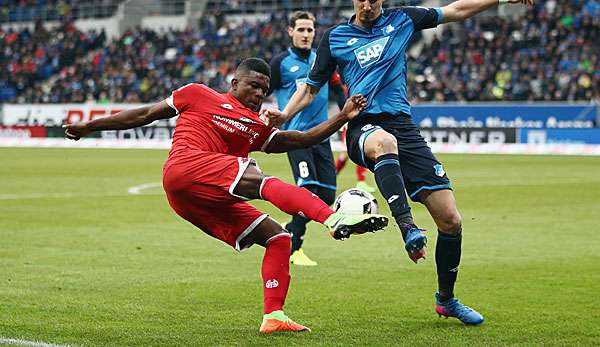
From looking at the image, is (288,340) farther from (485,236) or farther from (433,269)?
(485,236)

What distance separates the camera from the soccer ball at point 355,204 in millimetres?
6242

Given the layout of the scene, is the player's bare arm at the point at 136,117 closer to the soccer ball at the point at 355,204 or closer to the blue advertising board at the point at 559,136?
the soccer ball at the point at 355,204

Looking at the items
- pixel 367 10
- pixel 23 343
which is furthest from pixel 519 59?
pixel 23 343

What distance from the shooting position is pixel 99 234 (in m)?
13.5

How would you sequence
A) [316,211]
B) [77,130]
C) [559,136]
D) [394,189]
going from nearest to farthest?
[316,211], [394,189], [77,130], [559,136]

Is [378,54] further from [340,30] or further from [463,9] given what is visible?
[463,9]

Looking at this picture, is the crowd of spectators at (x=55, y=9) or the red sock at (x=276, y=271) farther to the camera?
the crowd of spectators at (x=55, y=9)

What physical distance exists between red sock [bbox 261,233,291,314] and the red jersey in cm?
69

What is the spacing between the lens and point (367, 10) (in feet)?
25.5

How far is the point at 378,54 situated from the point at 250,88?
124cm

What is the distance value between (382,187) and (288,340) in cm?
123

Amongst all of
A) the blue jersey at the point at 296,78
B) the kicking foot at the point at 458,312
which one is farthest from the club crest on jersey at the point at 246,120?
the blue jersey at the point at 296,78

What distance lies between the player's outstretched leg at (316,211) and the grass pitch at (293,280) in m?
0.90

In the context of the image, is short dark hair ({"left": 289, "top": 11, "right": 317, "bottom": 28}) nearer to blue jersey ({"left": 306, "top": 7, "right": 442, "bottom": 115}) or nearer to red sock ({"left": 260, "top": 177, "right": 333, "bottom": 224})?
blue jersey ({"left": 306, "top": 7, "right": 442, "bottom": 115})
